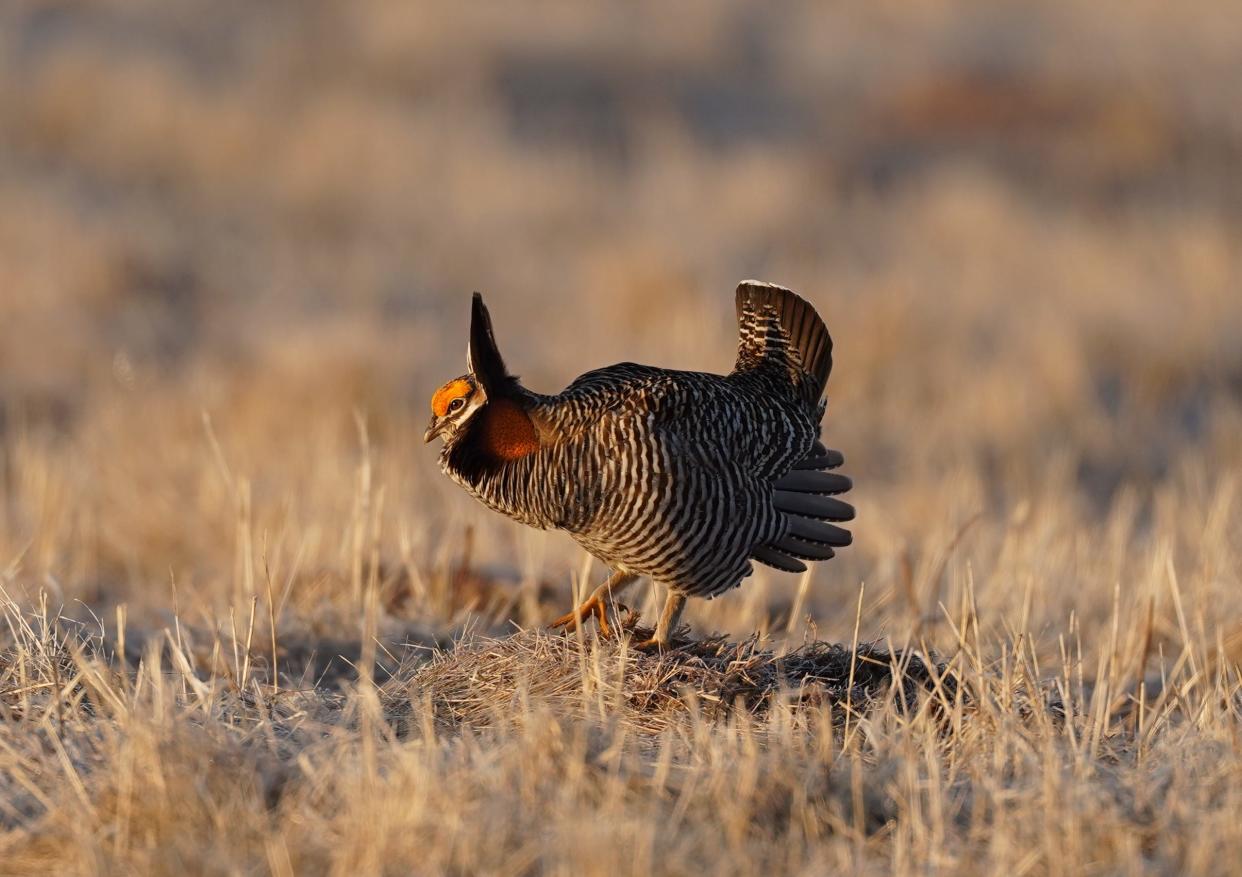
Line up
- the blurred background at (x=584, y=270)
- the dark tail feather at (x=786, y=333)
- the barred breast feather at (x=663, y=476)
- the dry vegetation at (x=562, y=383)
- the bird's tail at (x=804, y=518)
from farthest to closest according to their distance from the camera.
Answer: the blurred background at (x=584, y=270) → the dark tail feather at (x=786, y=333) → the bird's tail at (x=804, y=518) → the barred breast feather at (x=663, y=476) → the dry vegetation at (x=562, y=383)

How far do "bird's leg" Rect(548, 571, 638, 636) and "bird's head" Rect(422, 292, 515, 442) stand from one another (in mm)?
509

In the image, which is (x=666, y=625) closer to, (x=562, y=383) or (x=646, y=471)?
(x=646, y=471)

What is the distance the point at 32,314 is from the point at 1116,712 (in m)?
7.36

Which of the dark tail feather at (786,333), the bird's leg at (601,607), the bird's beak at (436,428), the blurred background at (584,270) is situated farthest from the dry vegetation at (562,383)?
the dark tail feather at (786,333)

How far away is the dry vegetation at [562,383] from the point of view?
296 cm

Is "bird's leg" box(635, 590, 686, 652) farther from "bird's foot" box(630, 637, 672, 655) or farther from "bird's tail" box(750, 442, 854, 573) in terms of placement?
"bird's tail" box(750, 442, 854, 573)

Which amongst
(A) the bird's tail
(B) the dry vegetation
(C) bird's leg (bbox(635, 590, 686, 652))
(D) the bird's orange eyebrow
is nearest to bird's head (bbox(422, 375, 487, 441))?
(D) the bird's orange eyebrow

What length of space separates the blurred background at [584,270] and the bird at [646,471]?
680 millimetres

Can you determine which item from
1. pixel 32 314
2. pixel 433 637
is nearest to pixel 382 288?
pixel 32 314

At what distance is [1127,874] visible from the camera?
9.15 ft

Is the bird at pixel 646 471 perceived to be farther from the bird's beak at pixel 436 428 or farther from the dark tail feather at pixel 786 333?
the dark tail feather at pixel 786 333

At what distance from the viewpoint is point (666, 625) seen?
4.10 m

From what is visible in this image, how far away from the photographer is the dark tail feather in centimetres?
477

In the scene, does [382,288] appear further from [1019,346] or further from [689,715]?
[689,715]
